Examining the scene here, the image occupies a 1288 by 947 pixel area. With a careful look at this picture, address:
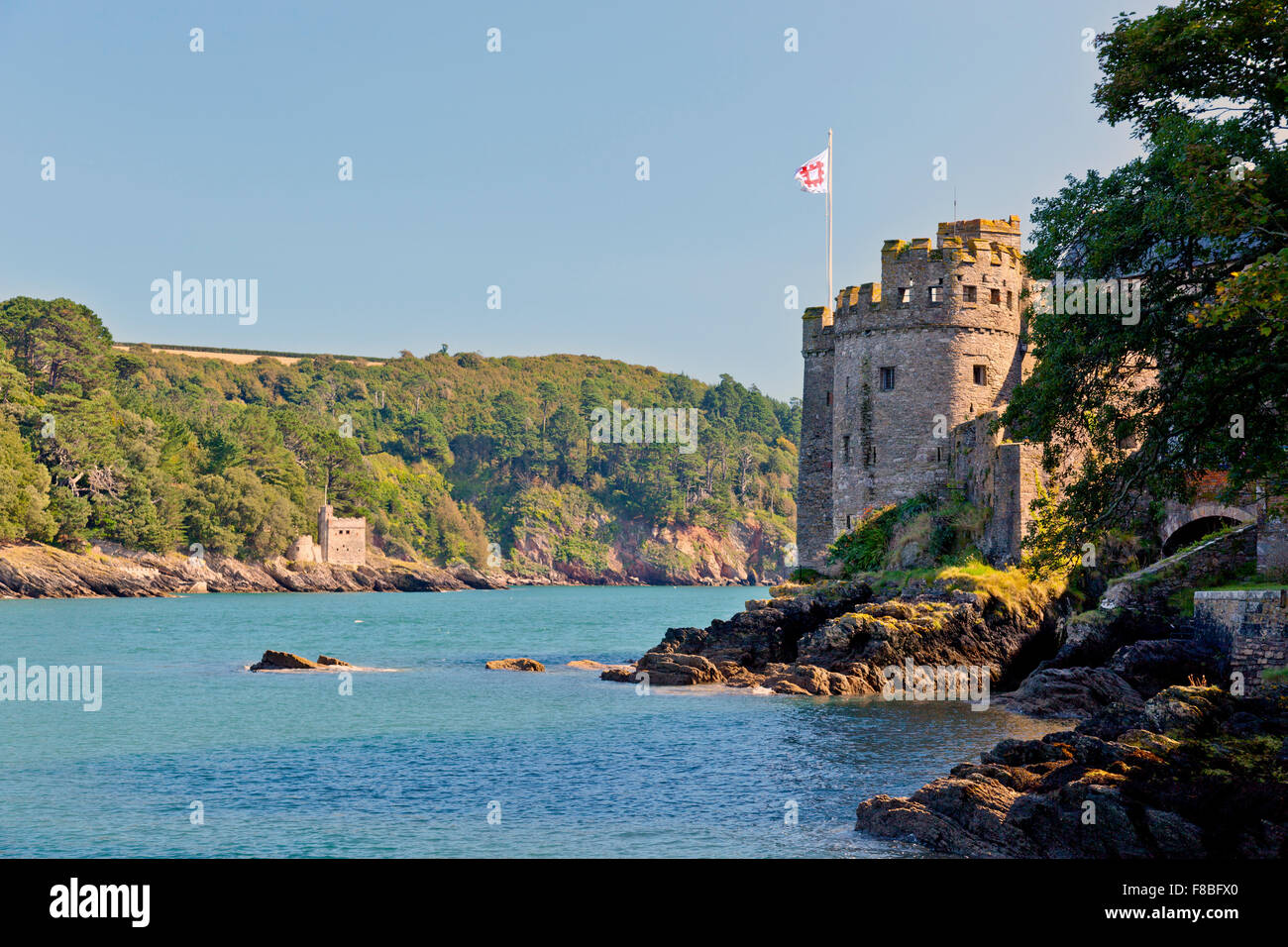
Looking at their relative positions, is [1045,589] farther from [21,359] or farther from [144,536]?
[21,359]

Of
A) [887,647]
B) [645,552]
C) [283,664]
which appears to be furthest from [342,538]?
[887,647]

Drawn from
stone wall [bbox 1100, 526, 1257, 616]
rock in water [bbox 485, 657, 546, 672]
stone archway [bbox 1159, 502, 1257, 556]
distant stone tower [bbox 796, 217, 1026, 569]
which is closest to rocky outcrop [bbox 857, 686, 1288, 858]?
stone wall [bbox 1100, 526, 1257, 616]

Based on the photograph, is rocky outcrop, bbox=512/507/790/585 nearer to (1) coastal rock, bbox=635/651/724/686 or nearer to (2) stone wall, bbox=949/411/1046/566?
(2) stone wall, bbox=949/411/1046/566

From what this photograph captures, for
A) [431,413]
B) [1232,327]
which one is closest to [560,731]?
[1232,327]

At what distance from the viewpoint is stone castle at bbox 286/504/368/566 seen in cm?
12112

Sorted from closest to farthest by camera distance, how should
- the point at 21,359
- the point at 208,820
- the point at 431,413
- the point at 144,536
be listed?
the point at 208,820 → the point at 144,536 → the point at 21,359 → the point at 431,413

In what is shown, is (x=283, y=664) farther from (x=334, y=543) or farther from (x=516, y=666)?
(x=334, y=543)

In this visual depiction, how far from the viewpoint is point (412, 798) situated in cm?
2055

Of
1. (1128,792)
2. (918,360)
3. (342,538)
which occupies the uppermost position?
(918,360)

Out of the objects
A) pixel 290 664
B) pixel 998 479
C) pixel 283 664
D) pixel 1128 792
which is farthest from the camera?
pixel 283 664

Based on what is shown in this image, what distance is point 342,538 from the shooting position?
415 ft

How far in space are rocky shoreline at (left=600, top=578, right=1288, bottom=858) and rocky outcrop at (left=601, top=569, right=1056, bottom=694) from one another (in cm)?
6

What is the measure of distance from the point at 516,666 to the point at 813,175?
21.7 m
